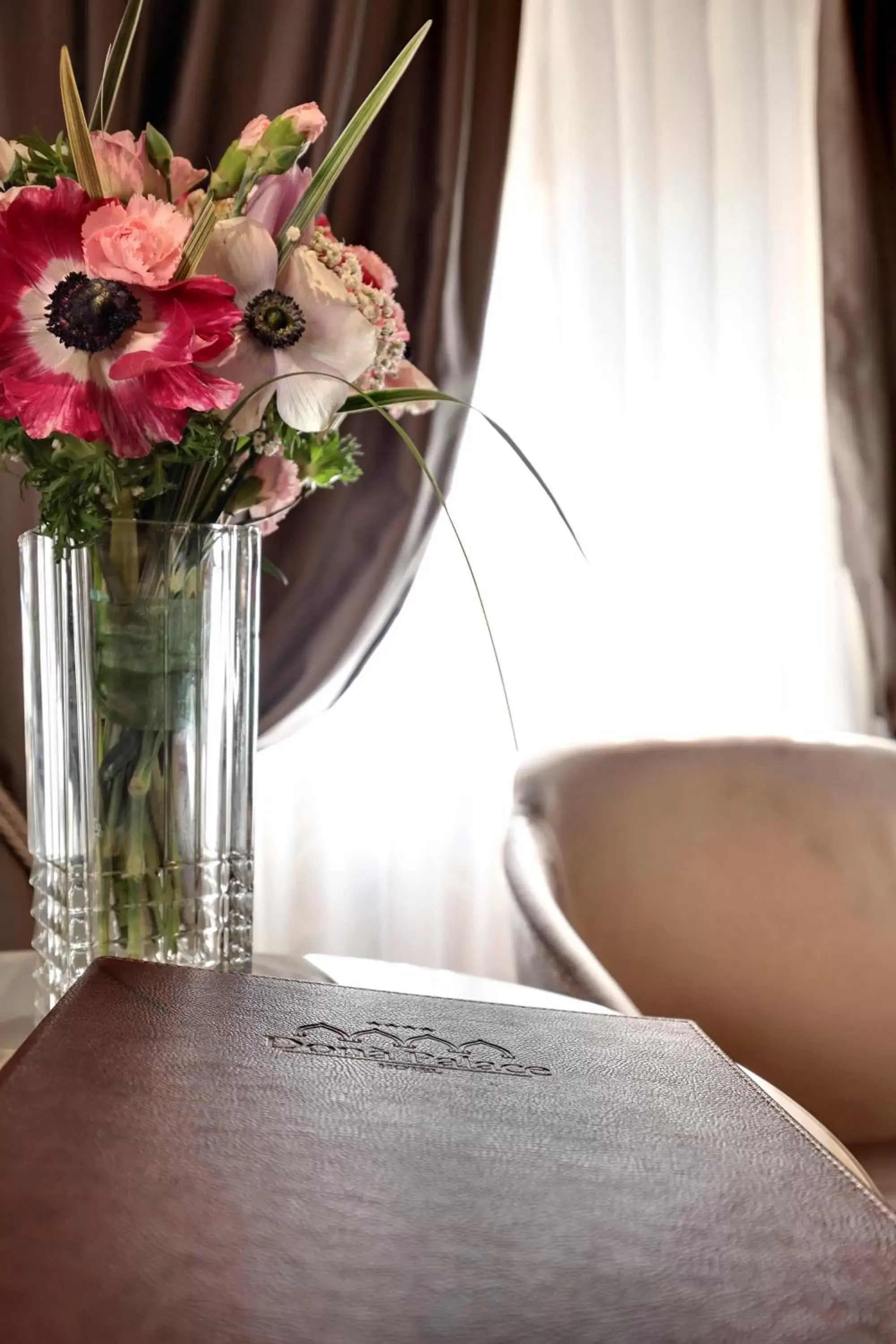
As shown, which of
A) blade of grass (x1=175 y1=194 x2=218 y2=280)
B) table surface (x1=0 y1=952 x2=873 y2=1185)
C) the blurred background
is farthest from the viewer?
the blurred background

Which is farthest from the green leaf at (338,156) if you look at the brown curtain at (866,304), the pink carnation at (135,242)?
the brown curtain at (866,304)

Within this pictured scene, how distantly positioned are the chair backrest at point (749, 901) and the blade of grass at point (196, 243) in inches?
33.7

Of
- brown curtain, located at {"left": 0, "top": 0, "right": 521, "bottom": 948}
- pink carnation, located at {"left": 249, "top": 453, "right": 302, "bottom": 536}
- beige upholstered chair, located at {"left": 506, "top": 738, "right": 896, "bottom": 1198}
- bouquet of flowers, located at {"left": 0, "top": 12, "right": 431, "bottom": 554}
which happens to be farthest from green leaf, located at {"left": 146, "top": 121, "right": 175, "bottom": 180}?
brown curtain, located at {"left": 0, "top": 0, "right": 521, "bottom": 948}

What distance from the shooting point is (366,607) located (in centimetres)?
179

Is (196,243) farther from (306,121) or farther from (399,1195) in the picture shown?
(399,1195)

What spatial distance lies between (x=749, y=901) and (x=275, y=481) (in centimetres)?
95

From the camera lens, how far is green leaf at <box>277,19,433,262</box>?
2.31ft

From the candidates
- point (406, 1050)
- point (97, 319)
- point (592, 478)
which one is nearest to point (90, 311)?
point (97, 319)

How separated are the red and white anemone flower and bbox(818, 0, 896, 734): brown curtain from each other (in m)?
1.68

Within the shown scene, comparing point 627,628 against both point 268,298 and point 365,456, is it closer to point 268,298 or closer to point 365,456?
point 365,456

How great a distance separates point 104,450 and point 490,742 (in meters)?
1.37

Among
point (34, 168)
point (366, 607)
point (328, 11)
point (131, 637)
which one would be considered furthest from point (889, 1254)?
point (328, 11)

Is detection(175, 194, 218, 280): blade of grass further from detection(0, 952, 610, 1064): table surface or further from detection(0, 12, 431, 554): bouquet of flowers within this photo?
detection(0, 952, 610, 1064): table surface

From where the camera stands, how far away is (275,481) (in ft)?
2.77
